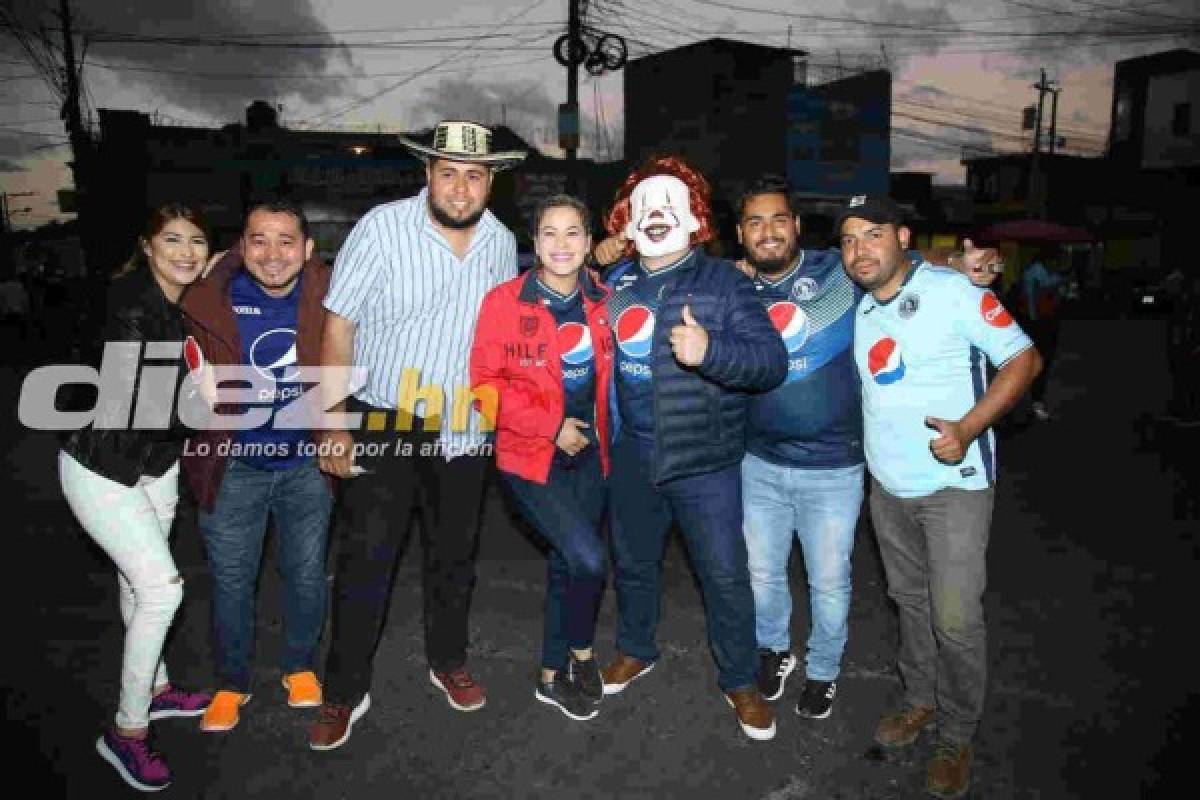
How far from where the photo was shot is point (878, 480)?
3490 mm

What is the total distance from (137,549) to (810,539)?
114 inches

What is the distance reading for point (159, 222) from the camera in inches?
131

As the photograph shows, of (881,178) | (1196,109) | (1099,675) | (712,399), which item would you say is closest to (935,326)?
(712,399)

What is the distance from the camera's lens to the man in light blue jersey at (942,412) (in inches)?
123

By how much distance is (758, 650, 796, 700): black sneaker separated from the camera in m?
3.96

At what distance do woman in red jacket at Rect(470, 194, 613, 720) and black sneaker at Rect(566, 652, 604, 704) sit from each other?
0.16 ft

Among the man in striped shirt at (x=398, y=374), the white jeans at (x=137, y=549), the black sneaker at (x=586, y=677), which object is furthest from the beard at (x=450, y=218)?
the black sneaker at (x=586, y=677)

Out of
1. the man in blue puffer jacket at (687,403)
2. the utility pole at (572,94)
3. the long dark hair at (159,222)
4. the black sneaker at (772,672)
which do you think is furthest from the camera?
the utility pole at (572,94)

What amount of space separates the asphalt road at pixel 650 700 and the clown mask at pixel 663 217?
221 centimetres

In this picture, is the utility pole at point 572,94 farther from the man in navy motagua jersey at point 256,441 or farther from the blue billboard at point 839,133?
the blue billboard at point 839,133

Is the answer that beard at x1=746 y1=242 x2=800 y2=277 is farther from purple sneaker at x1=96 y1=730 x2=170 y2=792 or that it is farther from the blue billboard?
the blue billboard

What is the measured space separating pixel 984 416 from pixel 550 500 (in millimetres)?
1843

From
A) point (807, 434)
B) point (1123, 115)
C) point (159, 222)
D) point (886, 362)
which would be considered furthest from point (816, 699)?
point (1123, 115)

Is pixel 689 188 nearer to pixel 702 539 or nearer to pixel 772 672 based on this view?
pixel 702 539
